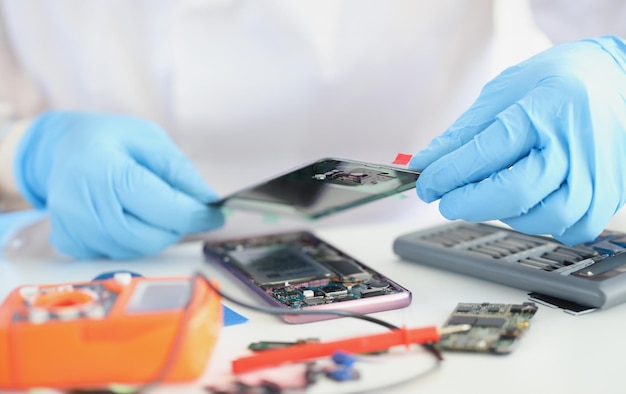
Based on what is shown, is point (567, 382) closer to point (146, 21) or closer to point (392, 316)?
point (392, 316)

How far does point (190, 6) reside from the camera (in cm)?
109

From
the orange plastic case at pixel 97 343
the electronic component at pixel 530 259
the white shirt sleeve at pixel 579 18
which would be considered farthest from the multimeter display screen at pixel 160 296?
the white shirt sleeve at pixel 579 18

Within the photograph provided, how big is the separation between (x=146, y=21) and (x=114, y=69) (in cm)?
10

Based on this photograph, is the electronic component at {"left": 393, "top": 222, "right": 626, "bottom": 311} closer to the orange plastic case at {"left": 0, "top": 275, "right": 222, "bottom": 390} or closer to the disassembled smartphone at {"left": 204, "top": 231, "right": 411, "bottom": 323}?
the disassembled smartphone at {"left": 204, "top": 231, "right": 411, "bottom": 323}

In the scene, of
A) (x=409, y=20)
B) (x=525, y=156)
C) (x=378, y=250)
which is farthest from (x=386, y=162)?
(x=409, y=20)

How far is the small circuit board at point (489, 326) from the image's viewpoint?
59cm

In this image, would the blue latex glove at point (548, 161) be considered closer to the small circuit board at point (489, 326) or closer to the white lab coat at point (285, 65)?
the small circuit board at point (489, 326)

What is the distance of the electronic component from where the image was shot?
687 mm

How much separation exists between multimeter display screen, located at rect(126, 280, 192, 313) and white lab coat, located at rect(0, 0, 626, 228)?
0.57 metres

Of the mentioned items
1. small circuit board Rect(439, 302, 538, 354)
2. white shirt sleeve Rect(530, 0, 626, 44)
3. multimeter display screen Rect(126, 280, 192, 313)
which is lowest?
small circuit board Rect(439, 302, 538, 354)

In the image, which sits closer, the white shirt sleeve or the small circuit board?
the small circuit board

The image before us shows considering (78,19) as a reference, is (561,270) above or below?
below

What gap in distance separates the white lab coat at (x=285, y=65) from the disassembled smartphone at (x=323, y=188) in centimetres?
18

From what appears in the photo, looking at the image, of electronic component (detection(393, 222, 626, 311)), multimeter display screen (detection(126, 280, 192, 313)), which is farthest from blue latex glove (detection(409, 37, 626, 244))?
multimeter display screen (detection(126, 280, 192, 313))
